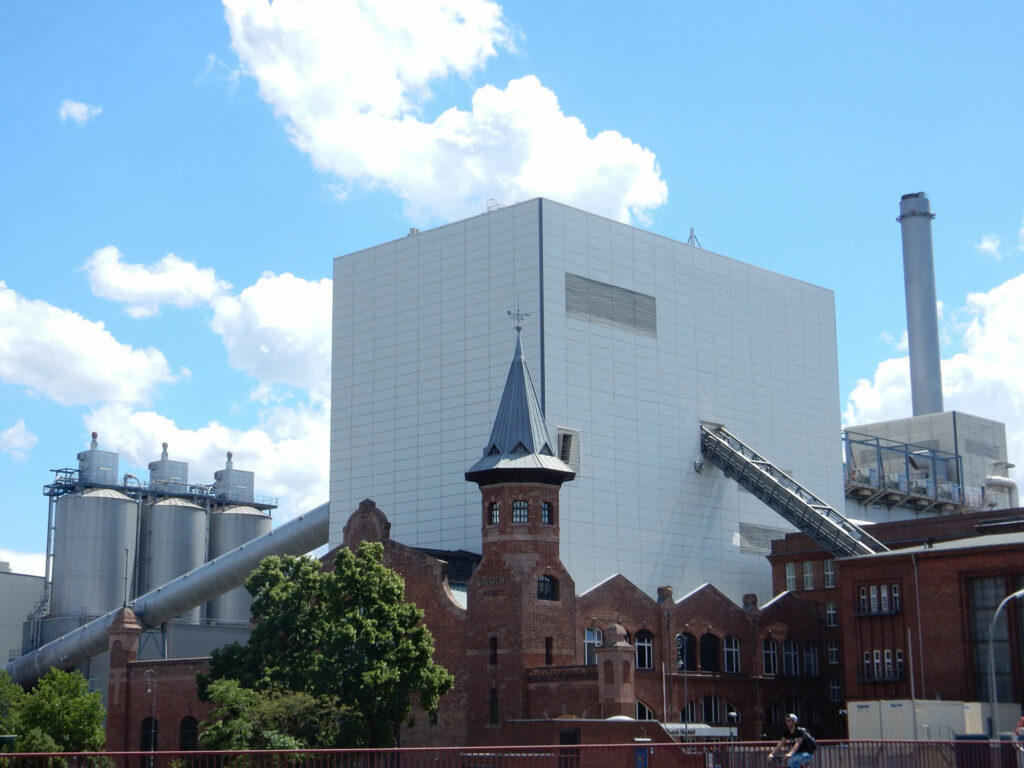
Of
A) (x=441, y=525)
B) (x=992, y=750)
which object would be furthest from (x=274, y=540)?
(x=992, y=750)

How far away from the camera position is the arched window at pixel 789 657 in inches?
3278

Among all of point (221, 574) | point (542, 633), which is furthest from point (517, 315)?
point (221, 574)

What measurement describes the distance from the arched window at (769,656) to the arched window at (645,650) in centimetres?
959

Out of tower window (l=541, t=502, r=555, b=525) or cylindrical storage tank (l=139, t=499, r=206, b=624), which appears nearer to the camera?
tower window (l=541, t=502, r=555, b=525)

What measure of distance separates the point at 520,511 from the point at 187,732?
2595cm

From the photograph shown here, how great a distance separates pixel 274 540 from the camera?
3632 inches

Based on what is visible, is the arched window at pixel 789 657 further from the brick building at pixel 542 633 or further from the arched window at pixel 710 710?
the arched window at pixel 710 710

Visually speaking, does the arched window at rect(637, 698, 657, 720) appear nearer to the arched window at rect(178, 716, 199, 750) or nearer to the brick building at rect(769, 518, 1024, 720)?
the brick building at rect(769, 518, 1024, 720)

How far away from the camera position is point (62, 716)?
8262cm

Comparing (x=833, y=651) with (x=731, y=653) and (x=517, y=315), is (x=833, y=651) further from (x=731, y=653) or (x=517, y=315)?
(x=517, y=315)

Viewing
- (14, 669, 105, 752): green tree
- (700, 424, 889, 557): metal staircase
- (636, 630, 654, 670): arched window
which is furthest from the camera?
(14, 669, 105, 752): green tree

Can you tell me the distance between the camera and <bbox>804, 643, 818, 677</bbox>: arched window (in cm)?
8456

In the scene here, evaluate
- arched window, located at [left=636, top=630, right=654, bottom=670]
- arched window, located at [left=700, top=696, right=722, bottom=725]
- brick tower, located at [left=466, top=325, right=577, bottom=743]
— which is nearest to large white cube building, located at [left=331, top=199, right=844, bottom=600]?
arched window, located at [left=636, top=630, right=654, bottom=670]

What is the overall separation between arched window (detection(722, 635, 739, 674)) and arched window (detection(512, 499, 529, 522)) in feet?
58.6
